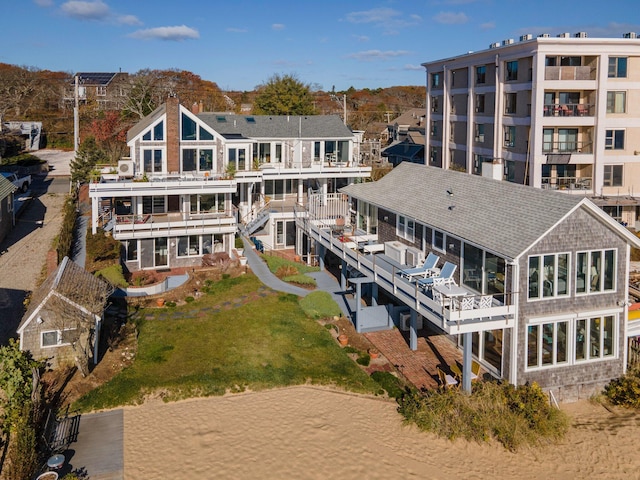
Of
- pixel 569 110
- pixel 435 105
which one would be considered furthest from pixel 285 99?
pixel 569 110

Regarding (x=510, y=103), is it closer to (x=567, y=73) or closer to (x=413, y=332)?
(x=567, y=73)

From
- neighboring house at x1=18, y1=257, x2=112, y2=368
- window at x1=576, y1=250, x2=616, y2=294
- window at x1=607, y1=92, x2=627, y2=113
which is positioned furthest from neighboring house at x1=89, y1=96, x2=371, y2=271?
window at x1=576, y1=250, x2=616, y2=294

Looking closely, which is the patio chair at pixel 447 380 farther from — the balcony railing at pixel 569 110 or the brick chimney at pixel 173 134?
the balcony railing at pixel 569 110

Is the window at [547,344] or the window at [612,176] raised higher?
the window at [612,176]

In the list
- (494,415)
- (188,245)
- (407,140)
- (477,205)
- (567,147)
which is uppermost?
(407,140)

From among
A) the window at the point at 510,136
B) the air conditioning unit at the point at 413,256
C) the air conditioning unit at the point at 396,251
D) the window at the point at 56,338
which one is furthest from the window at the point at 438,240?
the window at the point at 510,136

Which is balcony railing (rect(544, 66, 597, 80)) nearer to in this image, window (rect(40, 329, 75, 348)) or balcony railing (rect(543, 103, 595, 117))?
balcony railing (rect(543, 103, 595, 117))
